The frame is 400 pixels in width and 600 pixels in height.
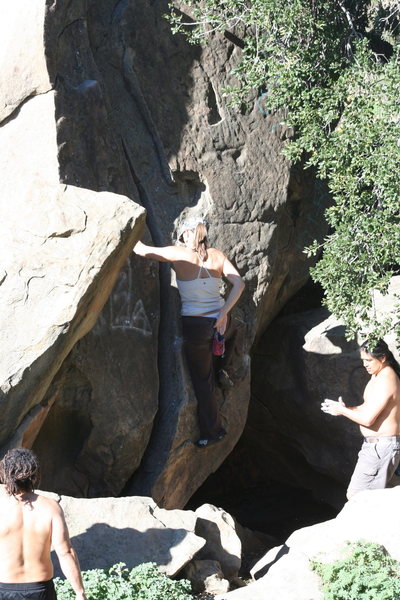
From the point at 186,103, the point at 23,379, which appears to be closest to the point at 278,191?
the point at 186,103

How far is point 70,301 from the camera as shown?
630 centimetres

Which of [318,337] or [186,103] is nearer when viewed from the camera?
[186,103]

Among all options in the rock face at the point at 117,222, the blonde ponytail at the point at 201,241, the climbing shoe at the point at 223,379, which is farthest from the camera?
the climbing shoe at the point at 223,379

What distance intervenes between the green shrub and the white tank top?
8.88 feet

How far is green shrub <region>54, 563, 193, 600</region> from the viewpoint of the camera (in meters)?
5.20

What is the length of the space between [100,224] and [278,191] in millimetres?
2931

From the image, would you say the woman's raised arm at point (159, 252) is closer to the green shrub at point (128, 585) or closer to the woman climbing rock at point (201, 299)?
the woman climbing rock at point (201, 299)

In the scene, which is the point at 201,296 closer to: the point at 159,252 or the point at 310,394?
the point at 159,252

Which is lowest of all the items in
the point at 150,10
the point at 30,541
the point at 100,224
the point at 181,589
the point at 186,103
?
the point at 181,589

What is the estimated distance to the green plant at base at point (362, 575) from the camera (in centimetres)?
516

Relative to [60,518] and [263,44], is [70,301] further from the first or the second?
[263,44]

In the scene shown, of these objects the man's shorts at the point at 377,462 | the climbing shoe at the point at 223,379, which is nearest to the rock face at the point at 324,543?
the man's shorts at the point at 377,462

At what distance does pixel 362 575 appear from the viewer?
532 centimetres

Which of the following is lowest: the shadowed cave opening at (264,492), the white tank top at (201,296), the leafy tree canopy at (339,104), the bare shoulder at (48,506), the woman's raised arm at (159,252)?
the shadowed cave opening at (264,492)
